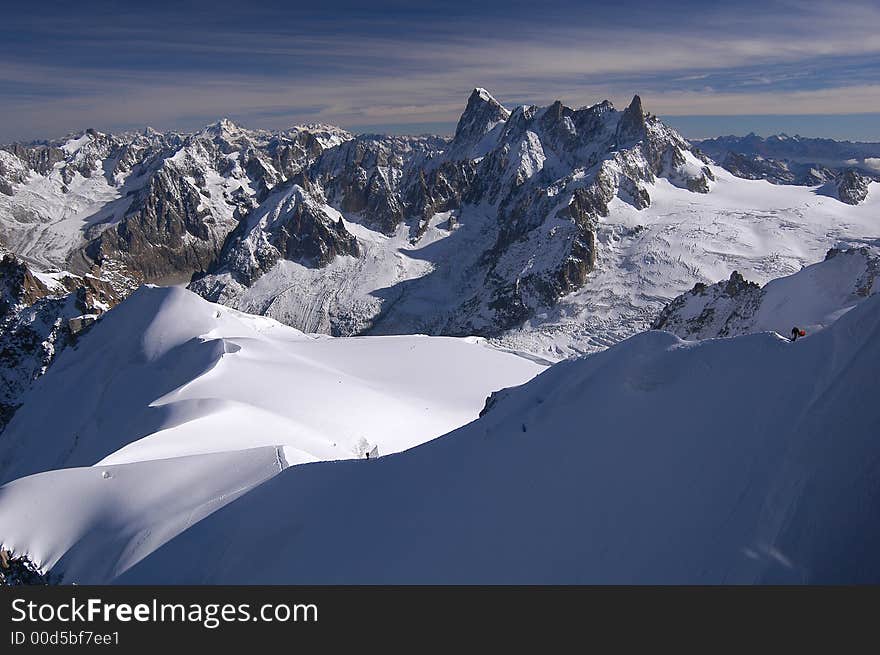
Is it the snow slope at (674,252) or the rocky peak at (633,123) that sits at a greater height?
the rocky peak at (633,123)

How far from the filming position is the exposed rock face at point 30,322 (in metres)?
70.9

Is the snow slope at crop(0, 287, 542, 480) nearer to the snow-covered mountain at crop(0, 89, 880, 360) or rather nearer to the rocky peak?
the snow-covered mountain at crop(0, 89, 880, 360)

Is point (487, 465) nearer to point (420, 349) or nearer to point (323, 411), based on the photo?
point (323, 411)

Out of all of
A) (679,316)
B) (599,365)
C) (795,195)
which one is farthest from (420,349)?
(795,195)

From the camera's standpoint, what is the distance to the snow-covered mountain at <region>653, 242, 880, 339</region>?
4359cm

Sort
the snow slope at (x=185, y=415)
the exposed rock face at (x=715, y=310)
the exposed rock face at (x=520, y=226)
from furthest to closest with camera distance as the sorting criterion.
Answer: the exposed rock face at (x=520, y=226)
the exposed rock face at (x=715, y=310)
the snow slope at (x=185, y=415)

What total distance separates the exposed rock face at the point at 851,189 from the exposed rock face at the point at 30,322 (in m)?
189

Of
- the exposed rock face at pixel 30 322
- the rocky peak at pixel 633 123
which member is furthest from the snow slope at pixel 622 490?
the rocky peak at pixel 633 123

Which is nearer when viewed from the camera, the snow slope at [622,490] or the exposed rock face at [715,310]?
the snow slope at [622,490]

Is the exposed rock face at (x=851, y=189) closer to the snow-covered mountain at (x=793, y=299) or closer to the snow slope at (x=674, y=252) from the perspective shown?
the snow slope at (x=674, y=252)

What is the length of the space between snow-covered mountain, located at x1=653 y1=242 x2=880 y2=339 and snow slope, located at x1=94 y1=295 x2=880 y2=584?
28557 mm

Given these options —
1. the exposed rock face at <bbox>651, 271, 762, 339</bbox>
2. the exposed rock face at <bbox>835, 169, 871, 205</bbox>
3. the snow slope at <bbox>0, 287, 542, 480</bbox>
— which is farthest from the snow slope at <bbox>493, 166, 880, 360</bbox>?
the snow slope at <bbox>0, 287, 542, 480</bbox>

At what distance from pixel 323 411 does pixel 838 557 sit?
33693 millimetres

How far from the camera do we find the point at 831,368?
12750mm
